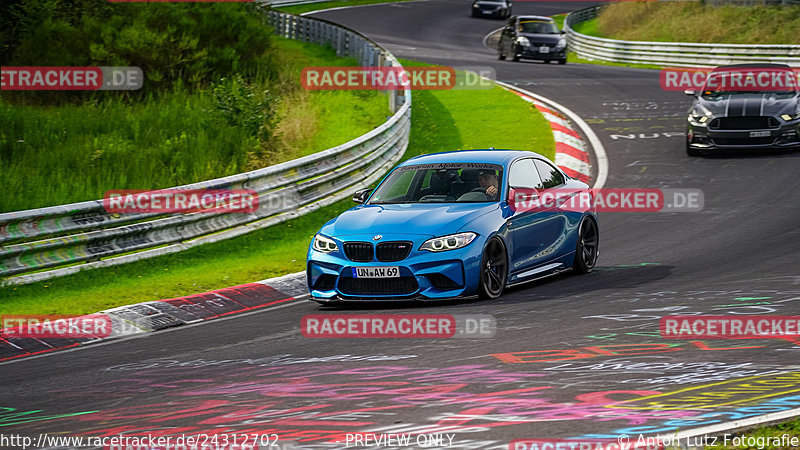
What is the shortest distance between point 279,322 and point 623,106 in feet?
57.7

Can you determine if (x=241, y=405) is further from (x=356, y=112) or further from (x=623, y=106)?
(x=623, y=106)

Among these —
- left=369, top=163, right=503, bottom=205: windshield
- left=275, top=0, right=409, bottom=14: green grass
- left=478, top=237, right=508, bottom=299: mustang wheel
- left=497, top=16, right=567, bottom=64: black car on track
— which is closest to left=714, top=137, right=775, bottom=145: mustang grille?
left=369, top=163, right=503, bottom=205: windshield

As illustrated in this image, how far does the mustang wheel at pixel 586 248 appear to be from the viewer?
11.9 meters

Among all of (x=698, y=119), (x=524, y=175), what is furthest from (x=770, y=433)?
(x=698, y=119)

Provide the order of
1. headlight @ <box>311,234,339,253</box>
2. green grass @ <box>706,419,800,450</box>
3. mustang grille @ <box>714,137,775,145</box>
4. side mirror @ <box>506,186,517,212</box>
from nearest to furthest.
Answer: green grass @ <box>706,419,800,450</box>, headlight @ <box>311,234,339,253</box>, side mirror @ <box>506,186,517,212</box>, mustang grille @ <box>714,137,775,145</box>

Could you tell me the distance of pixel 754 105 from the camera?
1906 centimetres

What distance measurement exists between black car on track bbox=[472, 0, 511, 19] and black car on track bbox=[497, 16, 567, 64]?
21782 millimetres

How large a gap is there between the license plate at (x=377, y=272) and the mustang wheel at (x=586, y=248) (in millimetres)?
2666

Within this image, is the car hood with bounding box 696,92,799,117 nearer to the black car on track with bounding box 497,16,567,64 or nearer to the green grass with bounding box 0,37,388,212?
the green grass with bounding box 0,37,388,212

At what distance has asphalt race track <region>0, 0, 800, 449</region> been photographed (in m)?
6.22

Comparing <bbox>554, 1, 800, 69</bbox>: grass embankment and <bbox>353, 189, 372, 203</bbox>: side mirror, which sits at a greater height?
<bbox>353, 189, 372, 203</bbox>: side mirror

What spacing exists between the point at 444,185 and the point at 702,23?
108 feet

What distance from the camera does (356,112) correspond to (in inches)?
874

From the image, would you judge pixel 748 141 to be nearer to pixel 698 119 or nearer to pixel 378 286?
pixel 698 119
